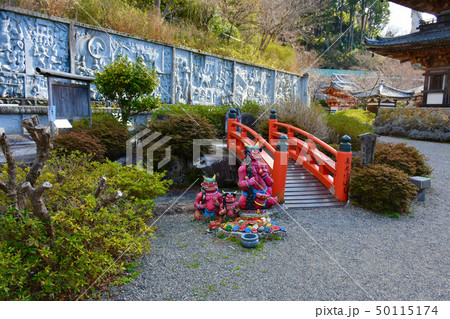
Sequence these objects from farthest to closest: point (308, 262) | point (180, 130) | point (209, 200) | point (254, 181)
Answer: point (180, 130) < point (254, 181) < point (209, 200) < point (308, 262)

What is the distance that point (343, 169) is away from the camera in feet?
20.0

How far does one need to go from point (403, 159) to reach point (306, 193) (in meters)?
2.71

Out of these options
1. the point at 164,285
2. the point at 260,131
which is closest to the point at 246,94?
the point at 260,131

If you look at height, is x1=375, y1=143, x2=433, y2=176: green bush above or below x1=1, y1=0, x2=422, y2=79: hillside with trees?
below

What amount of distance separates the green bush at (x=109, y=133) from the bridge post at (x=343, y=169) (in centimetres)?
510

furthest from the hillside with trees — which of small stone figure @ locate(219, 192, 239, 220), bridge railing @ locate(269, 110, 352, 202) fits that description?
small stone figure @ locate(219, 192, 239, 220)

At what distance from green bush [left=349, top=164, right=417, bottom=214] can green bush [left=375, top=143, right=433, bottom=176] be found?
122 cm

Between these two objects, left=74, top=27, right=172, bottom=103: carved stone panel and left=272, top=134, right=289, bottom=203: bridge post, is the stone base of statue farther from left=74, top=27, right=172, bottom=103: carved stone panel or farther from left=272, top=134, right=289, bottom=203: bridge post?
left=74, top=27, right=172, bottom=103: carved stone panel

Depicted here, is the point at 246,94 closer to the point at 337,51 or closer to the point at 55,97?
the point at 55,97

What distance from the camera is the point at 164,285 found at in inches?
132

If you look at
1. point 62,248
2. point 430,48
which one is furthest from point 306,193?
point 430,48

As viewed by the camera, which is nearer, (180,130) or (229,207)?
(229,207)

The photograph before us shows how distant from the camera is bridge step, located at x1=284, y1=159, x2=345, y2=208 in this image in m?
6.15

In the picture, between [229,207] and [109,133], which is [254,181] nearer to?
[229,207]
